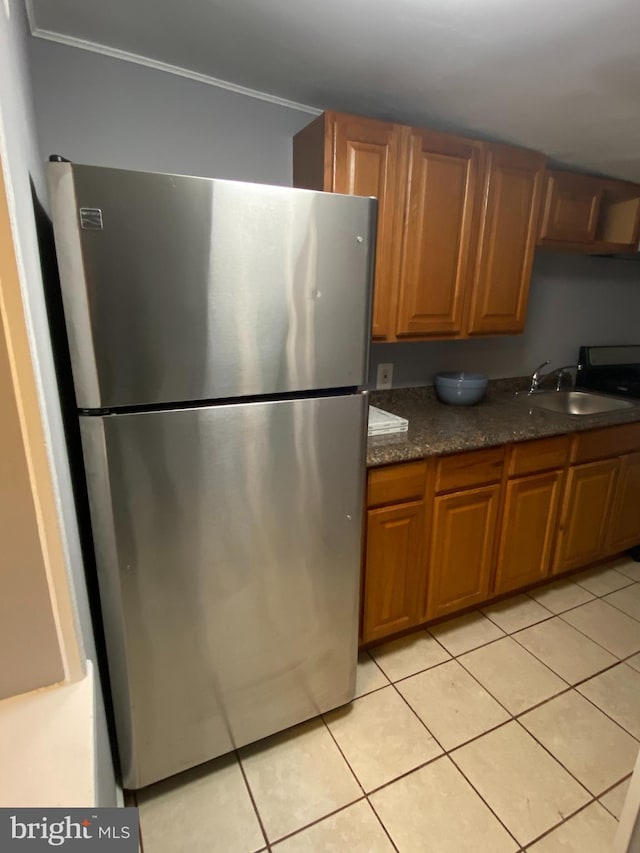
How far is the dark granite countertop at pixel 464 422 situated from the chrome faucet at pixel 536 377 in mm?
124

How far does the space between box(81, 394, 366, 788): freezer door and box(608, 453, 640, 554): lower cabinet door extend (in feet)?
5.25

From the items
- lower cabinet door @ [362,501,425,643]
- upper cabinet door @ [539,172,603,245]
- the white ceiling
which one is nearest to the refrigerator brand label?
the white ceiling

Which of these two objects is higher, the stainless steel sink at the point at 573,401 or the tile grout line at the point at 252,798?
the stainless steel sink at the point at 573,401

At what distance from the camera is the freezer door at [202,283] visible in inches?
34.0

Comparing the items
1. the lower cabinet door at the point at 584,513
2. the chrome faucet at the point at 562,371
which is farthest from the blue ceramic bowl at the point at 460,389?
the chrome faucet at the point at 562,371

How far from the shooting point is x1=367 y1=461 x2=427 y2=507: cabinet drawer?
1.52 metres

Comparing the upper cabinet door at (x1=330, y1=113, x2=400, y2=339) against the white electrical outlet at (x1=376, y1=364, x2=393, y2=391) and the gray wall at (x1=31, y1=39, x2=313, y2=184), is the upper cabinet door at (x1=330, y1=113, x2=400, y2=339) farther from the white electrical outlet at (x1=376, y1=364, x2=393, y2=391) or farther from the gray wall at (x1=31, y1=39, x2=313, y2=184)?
the white electrical outlet at (x1=376, y1=364, x2=393, y2=391)

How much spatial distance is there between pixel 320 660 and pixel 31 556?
105cm

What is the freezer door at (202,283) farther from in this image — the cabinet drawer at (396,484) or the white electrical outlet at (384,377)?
the white electrical outlet at (384,377)

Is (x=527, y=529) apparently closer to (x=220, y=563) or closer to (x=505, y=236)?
(x=505, y=236)

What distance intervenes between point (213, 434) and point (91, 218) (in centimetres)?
50

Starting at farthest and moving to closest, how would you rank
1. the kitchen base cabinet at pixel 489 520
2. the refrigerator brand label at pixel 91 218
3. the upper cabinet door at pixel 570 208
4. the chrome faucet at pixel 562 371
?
the chrome faucet at pixel 562 371 < the upper cabinet door at pixel 570 208 < the kitchen base cabinet at pixel 489 520 < the refrigerator brand label at pixel 91 218

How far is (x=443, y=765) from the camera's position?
4.45 feet

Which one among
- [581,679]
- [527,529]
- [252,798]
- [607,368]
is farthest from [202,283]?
[607,368]
